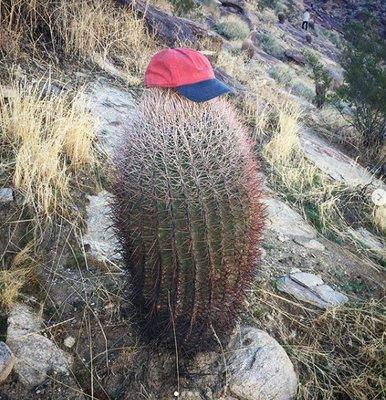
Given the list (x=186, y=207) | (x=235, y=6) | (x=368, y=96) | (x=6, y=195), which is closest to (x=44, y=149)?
(x=6, y=195)

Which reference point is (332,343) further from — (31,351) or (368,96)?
(368,96)

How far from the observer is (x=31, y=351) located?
2.04 meters

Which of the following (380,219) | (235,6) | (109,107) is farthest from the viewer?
(235,6)

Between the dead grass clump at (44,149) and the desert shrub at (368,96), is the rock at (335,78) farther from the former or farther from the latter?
the dead grass clump at (44,149)

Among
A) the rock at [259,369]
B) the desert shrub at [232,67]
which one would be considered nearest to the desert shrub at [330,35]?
the desert shrub at [232,67]

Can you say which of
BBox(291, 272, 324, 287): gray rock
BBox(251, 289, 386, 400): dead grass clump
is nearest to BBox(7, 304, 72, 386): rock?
BBox(251, 289, 386, 400): dead grass clump

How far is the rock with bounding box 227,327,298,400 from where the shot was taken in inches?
82.0

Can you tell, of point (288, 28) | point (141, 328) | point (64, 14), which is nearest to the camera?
point (141, 328)

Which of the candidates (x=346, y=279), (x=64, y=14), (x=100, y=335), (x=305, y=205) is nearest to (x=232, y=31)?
(x=64, y=14)

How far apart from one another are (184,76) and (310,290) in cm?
169

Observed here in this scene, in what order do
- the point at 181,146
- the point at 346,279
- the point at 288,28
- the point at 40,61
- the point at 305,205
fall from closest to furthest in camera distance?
1. the point at 181,146
2. the point at 346,279
3. the point at 305,205
4. the point at 40,61
5. the point at 288,28

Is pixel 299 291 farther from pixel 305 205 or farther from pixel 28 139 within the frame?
pixel 28 139

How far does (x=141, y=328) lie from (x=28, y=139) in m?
1.51

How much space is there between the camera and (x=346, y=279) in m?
3.13
